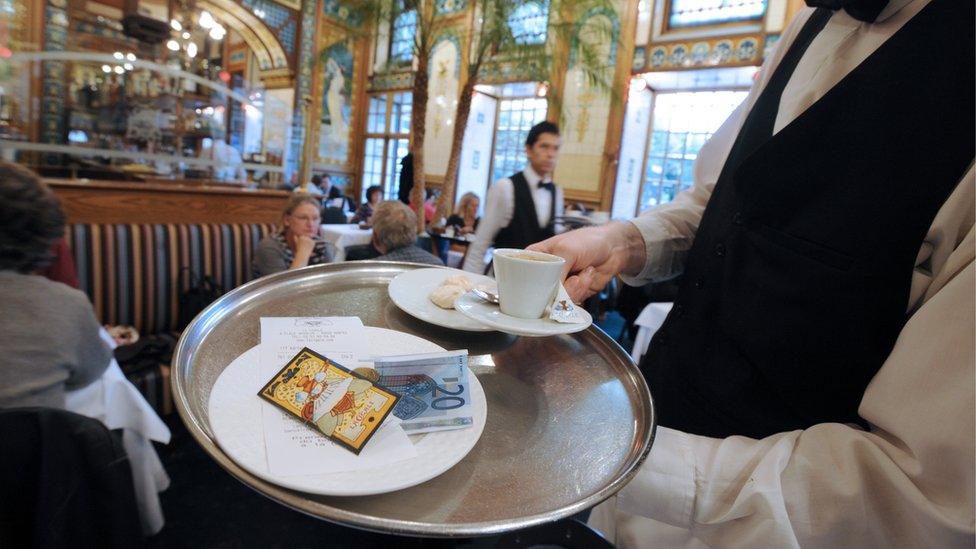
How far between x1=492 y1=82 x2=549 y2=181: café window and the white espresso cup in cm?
920

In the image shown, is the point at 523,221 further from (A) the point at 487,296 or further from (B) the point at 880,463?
(B) the point at 880,463

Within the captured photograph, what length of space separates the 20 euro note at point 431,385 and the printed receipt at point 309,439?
0.12 ft

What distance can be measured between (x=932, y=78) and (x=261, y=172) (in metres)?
4.54

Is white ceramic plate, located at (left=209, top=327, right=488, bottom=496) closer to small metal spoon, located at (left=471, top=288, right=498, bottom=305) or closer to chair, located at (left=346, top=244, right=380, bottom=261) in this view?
small metal spoon, located at (left=471, top=288, right=498, bottom=305)

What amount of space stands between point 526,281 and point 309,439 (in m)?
0.36

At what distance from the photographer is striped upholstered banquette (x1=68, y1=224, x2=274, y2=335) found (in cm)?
281

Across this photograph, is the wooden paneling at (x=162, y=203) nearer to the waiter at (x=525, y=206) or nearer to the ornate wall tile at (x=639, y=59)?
the waiter at (x=525, y=206)

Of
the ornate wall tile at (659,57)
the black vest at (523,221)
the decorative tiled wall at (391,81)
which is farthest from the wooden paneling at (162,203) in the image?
the decorative tiled wall at (391,81)

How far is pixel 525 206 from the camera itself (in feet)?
11.9

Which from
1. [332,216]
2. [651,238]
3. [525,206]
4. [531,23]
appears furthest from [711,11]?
[651,238]

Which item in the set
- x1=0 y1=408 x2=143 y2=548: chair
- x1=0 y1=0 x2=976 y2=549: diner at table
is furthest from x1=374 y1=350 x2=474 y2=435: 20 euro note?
x1=0 y1=408 x2=143 y2=548: chair

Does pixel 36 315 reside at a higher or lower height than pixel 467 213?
lower

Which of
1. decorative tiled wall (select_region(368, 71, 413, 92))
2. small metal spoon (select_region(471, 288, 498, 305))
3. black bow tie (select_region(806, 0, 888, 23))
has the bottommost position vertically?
small metal spoon (select_region(471, 288, 498, 305))

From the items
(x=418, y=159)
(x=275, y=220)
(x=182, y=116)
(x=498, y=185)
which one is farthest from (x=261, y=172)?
(x=418, y=159)
